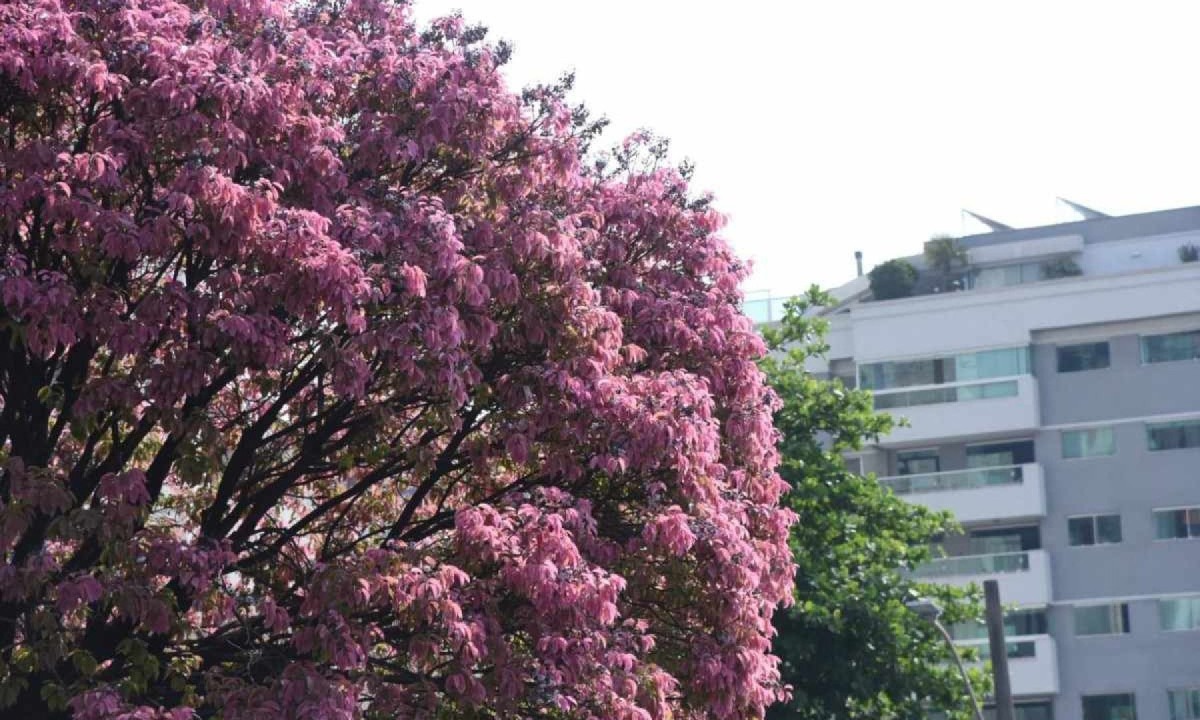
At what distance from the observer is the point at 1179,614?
196 feet

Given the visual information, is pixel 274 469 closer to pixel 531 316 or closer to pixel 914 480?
pixel 531 316

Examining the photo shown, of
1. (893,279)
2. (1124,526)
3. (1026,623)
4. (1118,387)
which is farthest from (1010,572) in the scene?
(893,279)

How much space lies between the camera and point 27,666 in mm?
13766

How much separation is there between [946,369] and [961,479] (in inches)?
151

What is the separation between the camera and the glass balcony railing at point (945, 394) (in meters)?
63.9

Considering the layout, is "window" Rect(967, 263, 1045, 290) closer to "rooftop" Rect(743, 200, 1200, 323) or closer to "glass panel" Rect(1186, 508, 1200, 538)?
"rooftop" Rect(743, 200, 1200, 323)

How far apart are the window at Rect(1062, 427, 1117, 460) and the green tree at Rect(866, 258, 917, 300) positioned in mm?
8971

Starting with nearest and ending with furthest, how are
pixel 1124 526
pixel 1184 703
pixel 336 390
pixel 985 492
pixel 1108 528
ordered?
1. pixel 336 390
2. pixel 1184 703
3. pixel 1124 526
4. pixel 1108 528
5. pixel 985 492

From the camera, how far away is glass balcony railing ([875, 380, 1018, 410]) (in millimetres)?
63906

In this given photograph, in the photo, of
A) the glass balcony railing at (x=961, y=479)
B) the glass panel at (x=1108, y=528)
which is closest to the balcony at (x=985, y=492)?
the glass balcony railing at (x=961, y=479)

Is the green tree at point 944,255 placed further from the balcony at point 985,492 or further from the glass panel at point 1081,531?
the glass panel at point 1081,531

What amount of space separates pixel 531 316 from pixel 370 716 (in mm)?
3193

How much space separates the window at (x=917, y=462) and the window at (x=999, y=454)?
1146 mm

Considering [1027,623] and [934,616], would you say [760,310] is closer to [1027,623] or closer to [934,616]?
[1027,623]
